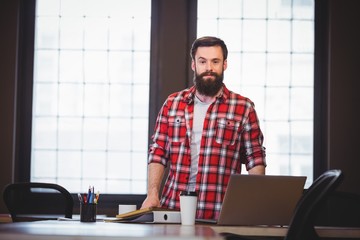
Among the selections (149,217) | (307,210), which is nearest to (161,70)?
(149,217)

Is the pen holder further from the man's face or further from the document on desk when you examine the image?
the man's face

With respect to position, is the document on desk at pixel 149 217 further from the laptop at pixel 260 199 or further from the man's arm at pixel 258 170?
the man's arm at pixel 258 170

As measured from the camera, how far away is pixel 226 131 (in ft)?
12.6

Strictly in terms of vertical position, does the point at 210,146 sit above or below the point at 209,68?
below

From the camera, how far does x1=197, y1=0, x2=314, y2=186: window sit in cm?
574

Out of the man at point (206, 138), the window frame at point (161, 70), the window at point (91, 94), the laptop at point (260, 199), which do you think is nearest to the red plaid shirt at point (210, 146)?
the man at point (206, 138)

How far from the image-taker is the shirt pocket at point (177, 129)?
12.6ft

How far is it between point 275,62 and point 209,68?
2200 mm

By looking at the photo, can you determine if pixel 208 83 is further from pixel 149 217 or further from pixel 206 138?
pixel 149 217

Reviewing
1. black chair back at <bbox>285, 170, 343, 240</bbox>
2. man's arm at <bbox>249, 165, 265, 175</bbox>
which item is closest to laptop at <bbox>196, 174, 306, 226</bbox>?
black chair back at <bbox>285, 170, 343, 240</bbox>

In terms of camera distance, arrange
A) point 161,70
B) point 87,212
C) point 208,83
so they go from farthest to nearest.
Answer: point 161,70 < point 208,83 < point 87,212

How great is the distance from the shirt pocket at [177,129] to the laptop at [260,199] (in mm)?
1085

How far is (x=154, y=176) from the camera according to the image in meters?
3.79

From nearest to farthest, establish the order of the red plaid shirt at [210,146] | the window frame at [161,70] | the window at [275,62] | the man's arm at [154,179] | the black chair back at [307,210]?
the black chair back at [307,210], the man's arm at [154,179], the red plaid shirt at [210,146], the window frame at [161,70], the window at [275,62]
